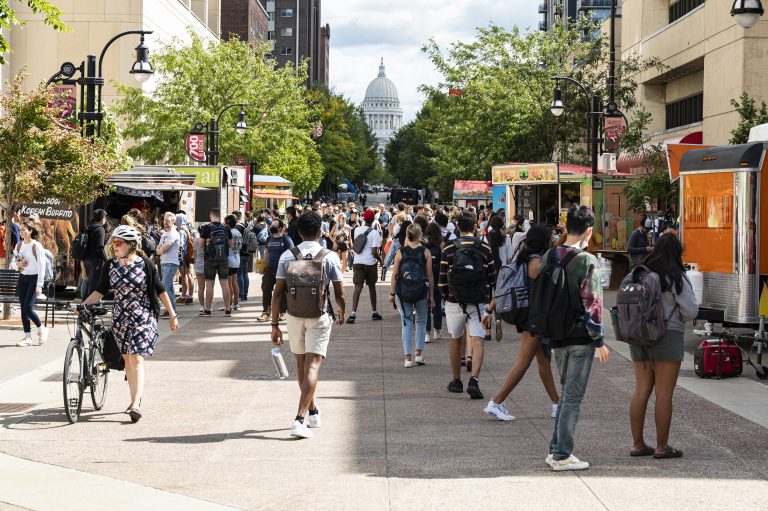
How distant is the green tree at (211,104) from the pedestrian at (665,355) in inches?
1628

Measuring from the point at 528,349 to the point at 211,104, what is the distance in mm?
41942

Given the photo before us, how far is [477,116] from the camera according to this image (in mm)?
46688

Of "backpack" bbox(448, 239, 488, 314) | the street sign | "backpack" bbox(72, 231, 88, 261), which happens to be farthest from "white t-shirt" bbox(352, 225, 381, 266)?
the street sign

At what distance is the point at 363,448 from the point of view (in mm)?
9000

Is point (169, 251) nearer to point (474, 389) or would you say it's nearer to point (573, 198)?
point (474, 389)

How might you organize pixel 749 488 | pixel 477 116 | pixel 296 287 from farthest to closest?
1. pixel 477 116
2. pixel 296 287
3. pixel 749 488

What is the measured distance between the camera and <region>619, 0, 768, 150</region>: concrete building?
3544 centimetres

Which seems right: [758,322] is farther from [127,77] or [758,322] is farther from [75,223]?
[127,77]

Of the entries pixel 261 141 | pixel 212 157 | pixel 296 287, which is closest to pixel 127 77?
pixel 261 141

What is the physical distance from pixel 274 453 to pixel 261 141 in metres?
42.4

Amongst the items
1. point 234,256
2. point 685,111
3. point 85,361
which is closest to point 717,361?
point 85,361

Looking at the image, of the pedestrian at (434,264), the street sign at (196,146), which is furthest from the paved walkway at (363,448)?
the street sign at (196,146)

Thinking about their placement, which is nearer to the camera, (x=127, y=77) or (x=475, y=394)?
(x=475, y=394)

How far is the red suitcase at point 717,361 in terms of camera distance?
12992 millimetres
